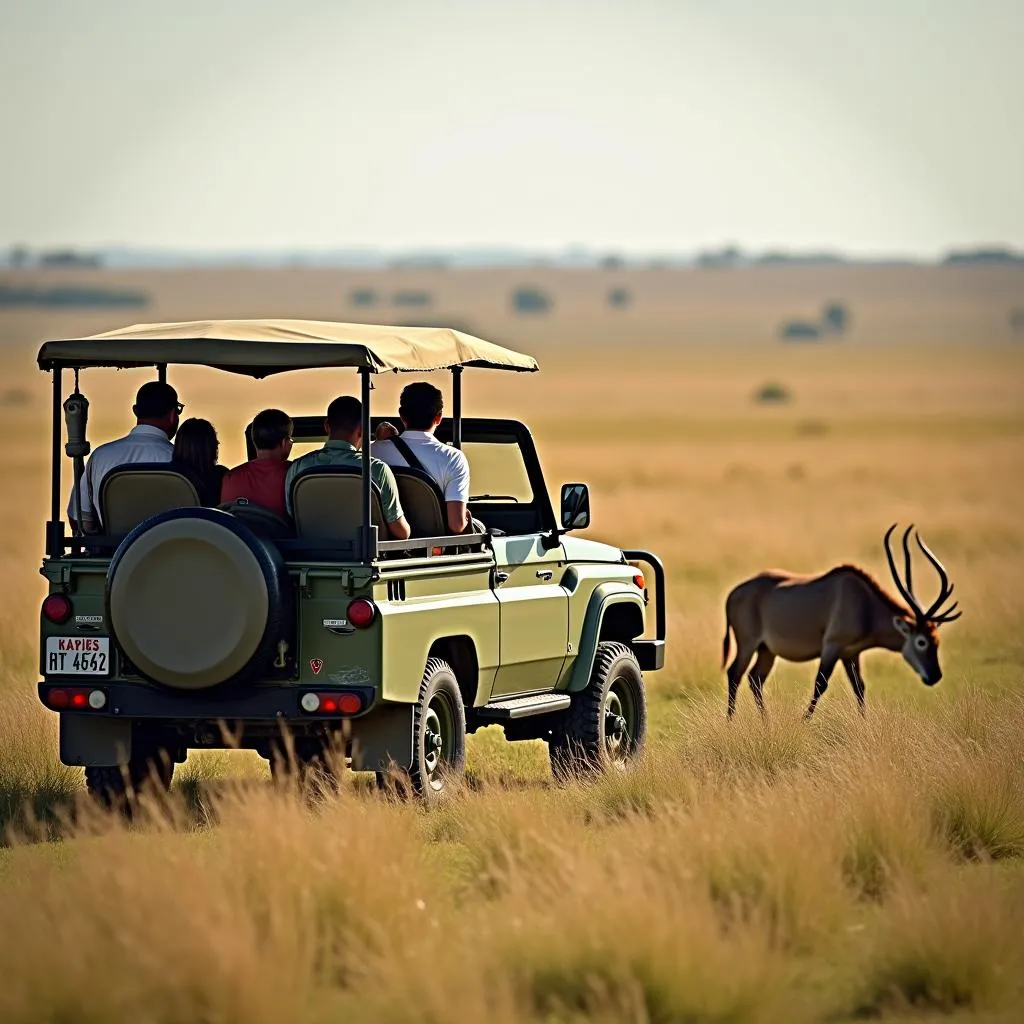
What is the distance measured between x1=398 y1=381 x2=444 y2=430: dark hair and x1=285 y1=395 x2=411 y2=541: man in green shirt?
48 centimetres

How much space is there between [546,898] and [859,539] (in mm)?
23021

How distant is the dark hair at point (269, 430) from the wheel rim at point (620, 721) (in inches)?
103

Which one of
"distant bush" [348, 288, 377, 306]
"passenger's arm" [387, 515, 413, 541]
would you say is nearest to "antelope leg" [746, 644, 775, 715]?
"passenger's arm" [387, 515, 413, 541]

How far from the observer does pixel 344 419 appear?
32.5ft

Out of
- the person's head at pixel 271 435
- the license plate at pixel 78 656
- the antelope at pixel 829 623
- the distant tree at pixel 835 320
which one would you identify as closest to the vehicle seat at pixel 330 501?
the person's head at pixel 271 435

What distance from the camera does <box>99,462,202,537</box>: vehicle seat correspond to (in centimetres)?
1002

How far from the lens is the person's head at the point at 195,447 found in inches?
404

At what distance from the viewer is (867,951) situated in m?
7.48

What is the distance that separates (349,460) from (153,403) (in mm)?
1213

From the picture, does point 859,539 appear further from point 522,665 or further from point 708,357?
point 708,357

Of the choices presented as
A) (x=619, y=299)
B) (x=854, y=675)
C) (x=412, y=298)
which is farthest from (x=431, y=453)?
(x=619, y=299)

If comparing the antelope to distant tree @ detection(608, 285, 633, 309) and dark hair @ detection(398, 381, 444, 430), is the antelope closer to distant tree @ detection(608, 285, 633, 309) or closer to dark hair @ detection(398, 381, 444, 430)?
dark hair @ detection(398, 381, 444, 430)

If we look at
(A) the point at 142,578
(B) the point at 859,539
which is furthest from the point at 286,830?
(B) the point at 859,539

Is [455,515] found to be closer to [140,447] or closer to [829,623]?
[140,447]
